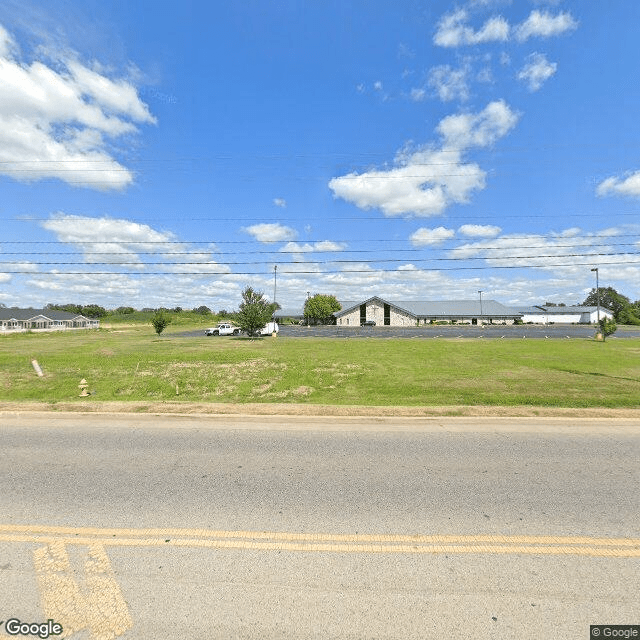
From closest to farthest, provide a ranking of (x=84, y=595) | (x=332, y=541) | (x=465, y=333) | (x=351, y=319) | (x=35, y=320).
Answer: (x=84, y=595) → (x=332, y=541) → (x=465, y=333) → (x=35, y=320) → (x=351, y=319)

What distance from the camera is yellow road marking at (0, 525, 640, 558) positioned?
10.8ft

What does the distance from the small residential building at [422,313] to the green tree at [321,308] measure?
6.29ft

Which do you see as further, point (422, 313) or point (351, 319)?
point (422, 313)

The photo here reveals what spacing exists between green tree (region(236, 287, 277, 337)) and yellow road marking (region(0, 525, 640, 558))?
29.6m

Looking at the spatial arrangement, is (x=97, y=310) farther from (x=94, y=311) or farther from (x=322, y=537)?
(x=322, y=537)

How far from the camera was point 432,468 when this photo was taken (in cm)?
510

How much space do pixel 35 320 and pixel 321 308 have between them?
54.1 meters

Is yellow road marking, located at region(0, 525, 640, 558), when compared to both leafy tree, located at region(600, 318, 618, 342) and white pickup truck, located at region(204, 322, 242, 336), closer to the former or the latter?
leafy tree, located at region(600, 318, 618, 342)

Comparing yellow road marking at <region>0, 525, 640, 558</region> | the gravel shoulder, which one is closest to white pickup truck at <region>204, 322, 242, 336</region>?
the gravel shoulder

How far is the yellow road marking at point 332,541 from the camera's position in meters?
3.29

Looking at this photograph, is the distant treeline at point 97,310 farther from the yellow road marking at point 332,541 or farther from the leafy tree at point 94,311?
the yellow road marking at point 332,541

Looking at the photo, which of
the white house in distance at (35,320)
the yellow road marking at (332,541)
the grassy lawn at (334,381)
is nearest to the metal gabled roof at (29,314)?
the white house in distance at (35,320)

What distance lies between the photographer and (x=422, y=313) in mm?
82812

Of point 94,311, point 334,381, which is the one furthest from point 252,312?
point 94,311
